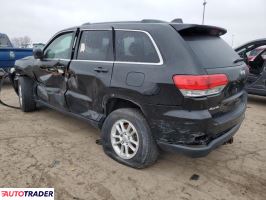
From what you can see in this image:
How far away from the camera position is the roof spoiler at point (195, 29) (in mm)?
3164

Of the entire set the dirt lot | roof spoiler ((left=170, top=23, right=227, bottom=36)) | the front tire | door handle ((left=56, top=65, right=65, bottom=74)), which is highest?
roof spoiler ((left=170, top=23, right=227, bottom=36))

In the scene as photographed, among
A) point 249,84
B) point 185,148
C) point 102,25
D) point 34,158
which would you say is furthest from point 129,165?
point 249,84

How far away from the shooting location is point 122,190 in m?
Result: 3.06

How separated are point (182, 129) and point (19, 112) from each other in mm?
4240

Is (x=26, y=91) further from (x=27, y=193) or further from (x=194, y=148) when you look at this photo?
(x=194, y=148)

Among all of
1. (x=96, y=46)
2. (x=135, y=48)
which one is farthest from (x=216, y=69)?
(x=96, y=46)

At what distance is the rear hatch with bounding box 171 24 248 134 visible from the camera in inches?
115

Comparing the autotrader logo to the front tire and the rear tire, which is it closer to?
the front tire

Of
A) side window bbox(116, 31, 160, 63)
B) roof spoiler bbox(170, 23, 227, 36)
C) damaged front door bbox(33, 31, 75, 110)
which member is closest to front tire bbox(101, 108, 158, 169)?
side window bbox(116, 31, 160, 63)

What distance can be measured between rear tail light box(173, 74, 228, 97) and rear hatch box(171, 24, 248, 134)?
11mm

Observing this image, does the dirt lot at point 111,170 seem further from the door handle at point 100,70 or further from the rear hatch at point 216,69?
the door handle at point 100,70

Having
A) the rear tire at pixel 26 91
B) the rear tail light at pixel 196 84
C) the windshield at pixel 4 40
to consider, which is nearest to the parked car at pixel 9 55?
the windshield at pixel 4 40

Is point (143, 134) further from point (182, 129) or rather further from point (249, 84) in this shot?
point (249, 84)

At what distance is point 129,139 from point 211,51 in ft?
4.77
